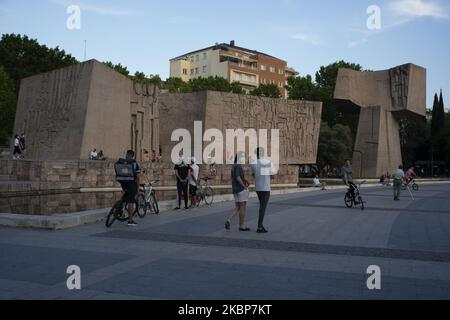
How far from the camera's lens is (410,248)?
7602 millimetres

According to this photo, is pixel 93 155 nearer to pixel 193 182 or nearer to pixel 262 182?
pixel 193 182

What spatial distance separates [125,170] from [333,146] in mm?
42647

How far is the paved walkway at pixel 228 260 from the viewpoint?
482cm

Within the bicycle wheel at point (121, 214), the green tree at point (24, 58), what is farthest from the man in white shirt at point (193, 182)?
the green tree at point (24, 58)

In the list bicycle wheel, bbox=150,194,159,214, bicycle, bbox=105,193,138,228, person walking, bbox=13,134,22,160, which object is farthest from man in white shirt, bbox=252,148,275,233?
person walking, bbox=13,134,22,160

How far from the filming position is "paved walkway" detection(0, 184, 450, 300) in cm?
482

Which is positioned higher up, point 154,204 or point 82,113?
point 82,113

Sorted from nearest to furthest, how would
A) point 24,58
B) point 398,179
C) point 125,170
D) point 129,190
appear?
1. point 125,170
2. point 129,190
3. point 398,179
4. point 24,58

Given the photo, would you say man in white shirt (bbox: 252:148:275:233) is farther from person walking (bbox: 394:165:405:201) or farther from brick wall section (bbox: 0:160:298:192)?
person walking (bbox: 394:165:405:201)

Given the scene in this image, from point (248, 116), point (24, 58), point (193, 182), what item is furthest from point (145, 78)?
point (193, 182)

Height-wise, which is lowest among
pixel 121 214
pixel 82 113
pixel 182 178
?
pixel 121 214

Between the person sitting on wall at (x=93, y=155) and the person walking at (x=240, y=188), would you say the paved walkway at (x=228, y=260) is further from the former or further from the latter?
the person sitting on wall at (x=93, y=155)

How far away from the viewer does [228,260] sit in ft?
21.2

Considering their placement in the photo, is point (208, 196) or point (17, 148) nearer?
point (208, 196)
